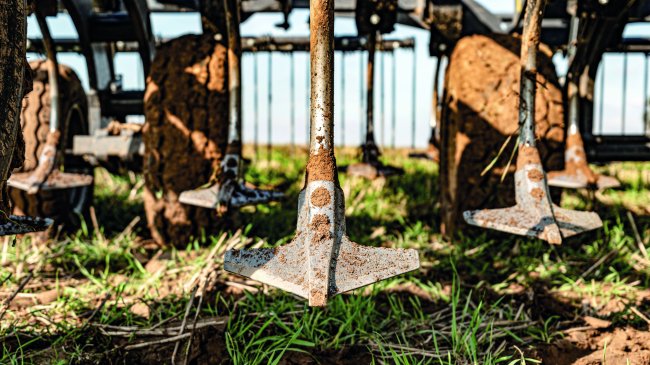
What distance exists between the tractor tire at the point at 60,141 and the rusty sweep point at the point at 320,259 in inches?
59.2

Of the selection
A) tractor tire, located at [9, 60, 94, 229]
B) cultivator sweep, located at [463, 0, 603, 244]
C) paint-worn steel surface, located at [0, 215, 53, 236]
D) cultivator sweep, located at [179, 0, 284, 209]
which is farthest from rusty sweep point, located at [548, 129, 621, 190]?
tractor tire, located at [9, 60, 94, 229]

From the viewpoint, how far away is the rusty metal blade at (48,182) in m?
2.14

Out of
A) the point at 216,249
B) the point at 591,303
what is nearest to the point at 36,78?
the point at 216,249

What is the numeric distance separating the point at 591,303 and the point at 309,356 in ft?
3.02

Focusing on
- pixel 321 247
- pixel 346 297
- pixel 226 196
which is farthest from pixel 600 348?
pixel 226 196

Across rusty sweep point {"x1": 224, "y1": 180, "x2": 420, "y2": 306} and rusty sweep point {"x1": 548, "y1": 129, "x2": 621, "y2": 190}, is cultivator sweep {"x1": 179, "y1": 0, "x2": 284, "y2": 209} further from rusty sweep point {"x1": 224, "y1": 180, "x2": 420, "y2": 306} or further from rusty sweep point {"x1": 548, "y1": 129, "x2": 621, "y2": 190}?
rusty sweep point {"x1": 548, "y1": 129, "x2": 621, "y2": 190}

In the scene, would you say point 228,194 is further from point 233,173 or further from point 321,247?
point 321,247

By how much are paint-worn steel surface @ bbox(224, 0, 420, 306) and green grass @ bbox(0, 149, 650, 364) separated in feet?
0.93

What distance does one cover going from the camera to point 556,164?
2111mm

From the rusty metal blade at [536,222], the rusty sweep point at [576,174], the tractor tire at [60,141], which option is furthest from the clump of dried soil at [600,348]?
the tractor tire at [60,141]

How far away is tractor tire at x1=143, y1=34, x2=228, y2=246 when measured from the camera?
2119 millimetres

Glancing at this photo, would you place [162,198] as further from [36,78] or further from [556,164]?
[556,164]

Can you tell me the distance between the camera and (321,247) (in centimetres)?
113

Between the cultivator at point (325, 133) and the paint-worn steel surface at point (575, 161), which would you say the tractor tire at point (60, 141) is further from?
the paint-worn steel surface at point (575, 161)
